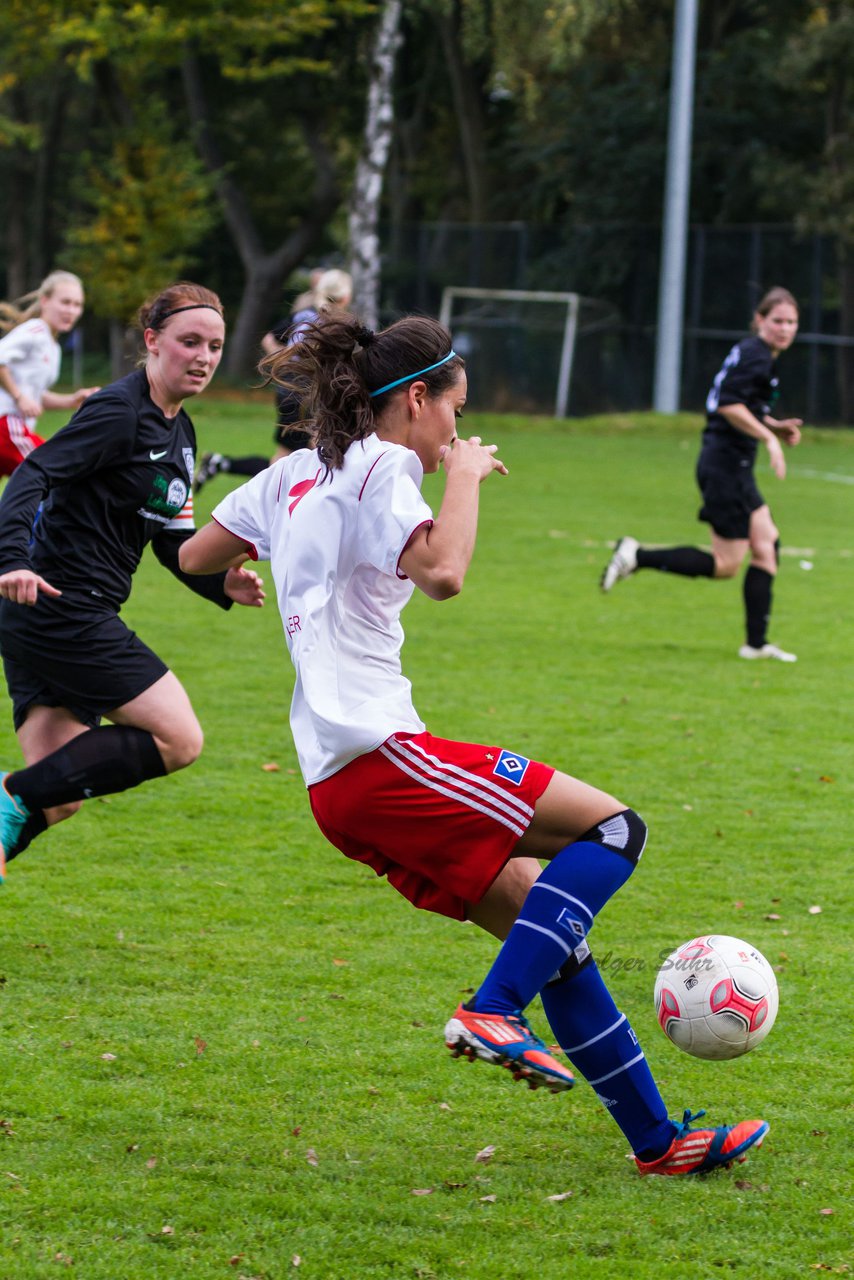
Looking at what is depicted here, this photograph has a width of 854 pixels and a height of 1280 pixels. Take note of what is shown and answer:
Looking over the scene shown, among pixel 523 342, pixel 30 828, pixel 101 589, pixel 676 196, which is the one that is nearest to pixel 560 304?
pixel 523 342

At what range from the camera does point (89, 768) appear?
463cm

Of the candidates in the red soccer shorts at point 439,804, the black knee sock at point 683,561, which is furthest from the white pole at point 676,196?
the red soccer shorts at point 439,804

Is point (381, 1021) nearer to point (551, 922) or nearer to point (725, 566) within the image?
point (551, 922)

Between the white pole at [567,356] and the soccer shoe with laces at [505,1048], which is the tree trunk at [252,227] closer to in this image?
the white pole at [567,356]

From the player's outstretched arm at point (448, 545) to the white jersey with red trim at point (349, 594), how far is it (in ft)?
0.11

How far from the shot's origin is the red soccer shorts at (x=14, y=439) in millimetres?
10172

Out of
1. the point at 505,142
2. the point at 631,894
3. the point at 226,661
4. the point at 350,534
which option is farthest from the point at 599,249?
the point at 350,534

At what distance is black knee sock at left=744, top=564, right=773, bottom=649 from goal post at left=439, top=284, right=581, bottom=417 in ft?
69.1

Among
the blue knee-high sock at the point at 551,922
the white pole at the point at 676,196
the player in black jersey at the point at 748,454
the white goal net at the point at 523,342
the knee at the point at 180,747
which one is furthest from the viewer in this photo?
the white goal net at the point at 523,342

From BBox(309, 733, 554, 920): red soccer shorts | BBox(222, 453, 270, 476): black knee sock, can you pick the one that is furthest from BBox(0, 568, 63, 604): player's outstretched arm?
BBox(222, 453, 270, 476): black knee sock

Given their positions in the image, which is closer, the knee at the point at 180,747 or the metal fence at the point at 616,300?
the knee at the point at 180,747

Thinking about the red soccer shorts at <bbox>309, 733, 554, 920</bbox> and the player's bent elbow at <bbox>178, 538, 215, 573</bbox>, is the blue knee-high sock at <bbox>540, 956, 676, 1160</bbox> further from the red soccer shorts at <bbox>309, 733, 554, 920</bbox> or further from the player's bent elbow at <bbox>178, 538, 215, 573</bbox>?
the player's bent elbow at <bbox>178, 538, 215, 573</bbox>

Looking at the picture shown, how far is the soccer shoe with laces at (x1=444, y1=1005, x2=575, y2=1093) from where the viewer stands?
9.96ft

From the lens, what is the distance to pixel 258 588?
4484 millimetres
